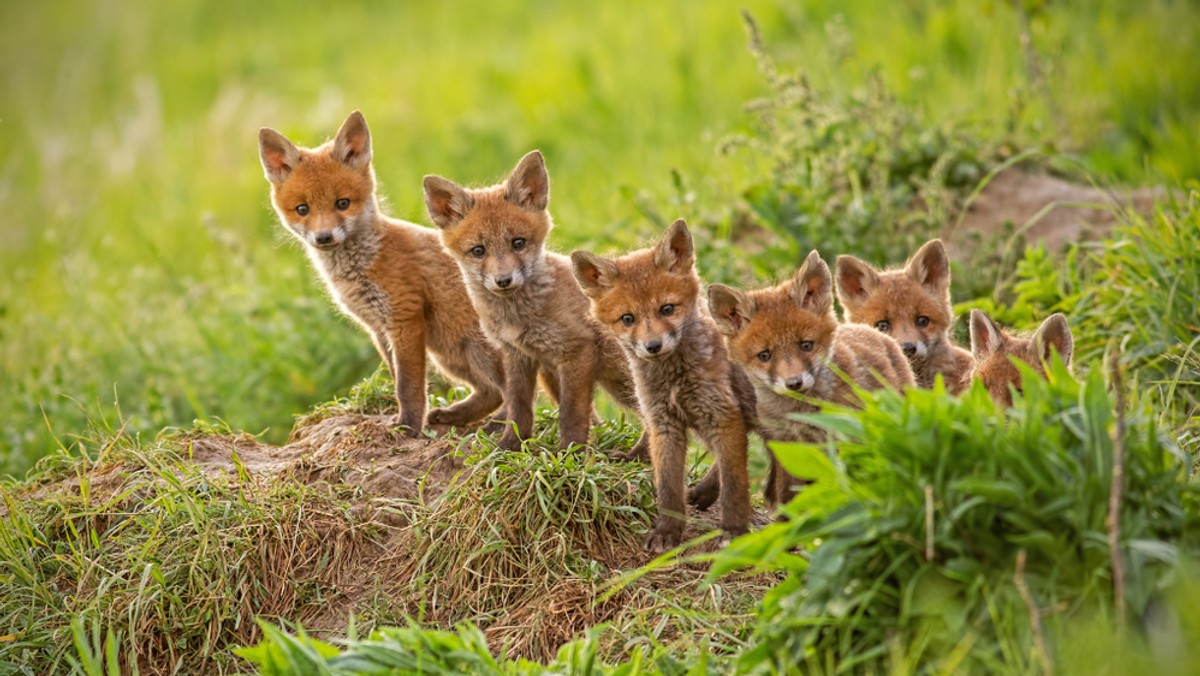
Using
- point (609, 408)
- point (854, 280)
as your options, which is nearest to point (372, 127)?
point (609, 408)

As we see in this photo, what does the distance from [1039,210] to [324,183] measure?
4.47 metres

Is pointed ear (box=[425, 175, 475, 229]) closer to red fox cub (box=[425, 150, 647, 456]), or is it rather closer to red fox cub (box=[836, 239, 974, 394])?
red fox cub (box=[425, 150, 647, 456])

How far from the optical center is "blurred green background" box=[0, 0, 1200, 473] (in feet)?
26.8

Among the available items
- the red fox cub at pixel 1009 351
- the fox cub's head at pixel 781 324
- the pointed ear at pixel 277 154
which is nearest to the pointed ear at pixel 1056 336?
the red fox cub at pixel 1009 351

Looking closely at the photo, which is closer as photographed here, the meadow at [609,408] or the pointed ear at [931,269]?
the meadow at [609,408]

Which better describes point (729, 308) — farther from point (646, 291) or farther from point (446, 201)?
point (446, 201)

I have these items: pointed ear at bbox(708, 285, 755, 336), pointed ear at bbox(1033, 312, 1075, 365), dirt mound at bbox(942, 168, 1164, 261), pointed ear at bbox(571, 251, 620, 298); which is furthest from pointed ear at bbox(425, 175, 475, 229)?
dirt mound at bbox(942, 168, 1164, 261)

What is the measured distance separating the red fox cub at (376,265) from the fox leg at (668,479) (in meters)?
1.21

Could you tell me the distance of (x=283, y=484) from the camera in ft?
16.4

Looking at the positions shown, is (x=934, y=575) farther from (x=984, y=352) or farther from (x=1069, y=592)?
(x=984, y=352)

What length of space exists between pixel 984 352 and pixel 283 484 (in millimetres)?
2919

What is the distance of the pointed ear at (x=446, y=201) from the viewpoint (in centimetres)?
541

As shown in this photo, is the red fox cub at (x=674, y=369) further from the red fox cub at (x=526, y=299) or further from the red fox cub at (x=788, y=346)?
the red fox cub at (x=526, y=299)

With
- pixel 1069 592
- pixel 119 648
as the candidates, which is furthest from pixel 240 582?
pixel 1069 592
